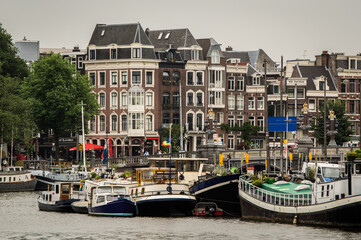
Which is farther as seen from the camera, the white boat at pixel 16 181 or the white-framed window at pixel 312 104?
the white-framed window at pixel 312 104

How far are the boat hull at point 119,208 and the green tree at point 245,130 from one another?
71.5 m

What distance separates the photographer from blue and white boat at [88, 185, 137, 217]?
75062mm

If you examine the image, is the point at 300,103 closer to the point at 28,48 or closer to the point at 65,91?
the point at 65,91

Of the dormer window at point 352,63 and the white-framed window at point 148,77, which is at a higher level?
the dormer window at point 352,63

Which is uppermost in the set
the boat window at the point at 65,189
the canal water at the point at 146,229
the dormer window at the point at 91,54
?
the dormer window at the point at 91,54

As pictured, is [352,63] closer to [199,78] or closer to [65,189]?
[199,78]

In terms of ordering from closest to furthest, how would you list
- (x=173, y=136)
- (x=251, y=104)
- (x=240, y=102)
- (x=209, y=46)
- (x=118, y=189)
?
1. (x=118, y=189)
2. (x=173, y=136)
3. (x=209, y=46)
4. (x=240, y=102)
5. (x=251, y=104)

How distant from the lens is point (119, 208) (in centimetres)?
7512

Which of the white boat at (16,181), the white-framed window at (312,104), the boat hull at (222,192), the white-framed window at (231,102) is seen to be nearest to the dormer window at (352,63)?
the white-framed window at (312,104)

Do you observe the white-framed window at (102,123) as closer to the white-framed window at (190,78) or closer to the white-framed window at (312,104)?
the white-framed window at (190,78)

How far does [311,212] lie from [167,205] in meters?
12.4

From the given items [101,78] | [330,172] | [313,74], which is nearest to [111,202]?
[330,172]

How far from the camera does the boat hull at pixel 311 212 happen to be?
61969mm

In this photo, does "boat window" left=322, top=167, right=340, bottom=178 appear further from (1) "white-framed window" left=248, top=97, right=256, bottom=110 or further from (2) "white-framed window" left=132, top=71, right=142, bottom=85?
(1) "white-framed window" left=248, top=97, right=256, bottom=110
